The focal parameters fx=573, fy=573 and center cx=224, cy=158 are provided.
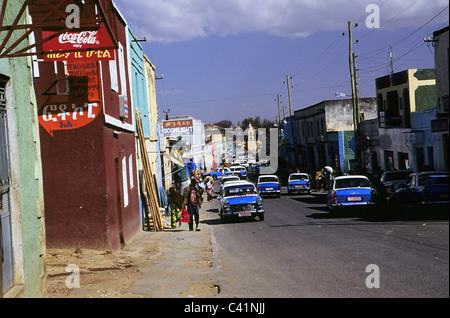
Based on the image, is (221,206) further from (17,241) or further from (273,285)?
(273,285)

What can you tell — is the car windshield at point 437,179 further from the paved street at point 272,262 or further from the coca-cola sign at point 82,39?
the coca-cola sign at point 82,39

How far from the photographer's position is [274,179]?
40.3 m

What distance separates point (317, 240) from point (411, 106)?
2291cm

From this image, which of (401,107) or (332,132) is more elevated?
(401,107)

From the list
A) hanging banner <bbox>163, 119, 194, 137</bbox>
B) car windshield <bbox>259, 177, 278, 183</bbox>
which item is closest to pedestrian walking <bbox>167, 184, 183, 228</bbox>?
car windshield <bbox>259, 177, 278, 183</bbox>

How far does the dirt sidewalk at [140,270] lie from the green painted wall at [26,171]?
2.46 feet

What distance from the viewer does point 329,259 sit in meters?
9.78

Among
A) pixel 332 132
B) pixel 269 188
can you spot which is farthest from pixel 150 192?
pixel 332 132

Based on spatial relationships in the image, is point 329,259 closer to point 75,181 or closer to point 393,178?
point 75,181

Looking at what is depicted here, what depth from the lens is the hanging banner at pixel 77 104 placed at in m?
13.9

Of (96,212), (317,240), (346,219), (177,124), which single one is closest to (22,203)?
(96,212)

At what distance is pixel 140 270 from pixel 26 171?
4109 mm

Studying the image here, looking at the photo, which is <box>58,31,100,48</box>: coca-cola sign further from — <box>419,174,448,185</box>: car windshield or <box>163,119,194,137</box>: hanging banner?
<box>163,119,194,137</box>: hanging banner

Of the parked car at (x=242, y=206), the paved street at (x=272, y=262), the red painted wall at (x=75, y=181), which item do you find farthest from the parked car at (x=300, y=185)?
the red painted wall at (x=75, y=181)
